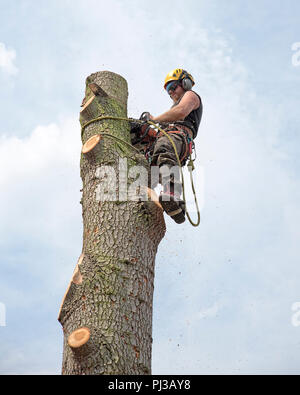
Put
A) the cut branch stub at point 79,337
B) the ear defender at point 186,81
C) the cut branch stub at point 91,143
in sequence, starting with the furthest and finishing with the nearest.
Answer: the ear defender at point 186,81
the cut branch stub at point 91,143
the cut branch stub at point 79,337

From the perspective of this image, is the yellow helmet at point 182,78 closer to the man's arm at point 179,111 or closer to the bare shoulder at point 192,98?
the bare shoulder at point 192,98

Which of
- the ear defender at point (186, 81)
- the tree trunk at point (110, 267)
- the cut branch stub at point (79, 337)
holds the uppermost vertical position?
the ear defender at point (186, 81)

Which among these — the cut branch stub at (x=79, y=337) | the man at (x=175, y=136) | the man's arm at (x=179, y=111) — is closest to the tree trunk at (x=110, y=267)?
the cut branch stub at (x=79, y=337)

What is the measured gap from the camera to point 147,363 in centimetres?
316

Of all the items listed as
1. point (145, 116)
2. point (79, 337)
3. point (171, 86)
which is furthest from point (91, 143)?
point (79, 337)

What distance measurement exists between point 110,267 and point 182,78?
8.42ft

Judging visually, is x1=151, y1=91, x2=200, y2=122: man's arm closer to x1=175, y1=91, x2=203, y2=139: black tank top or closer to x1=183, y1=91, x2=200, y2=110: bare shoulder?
x1=183, y1=91, x2=200, y2=110: bare shoulder

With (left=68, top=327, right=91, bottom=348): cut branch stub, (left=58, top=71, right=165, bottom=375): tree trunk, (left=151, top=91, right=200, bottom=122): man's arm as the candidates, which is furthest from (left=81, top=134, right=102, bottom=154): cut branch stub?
(left=68, top=327, right=91, bottom=348): cut branch stub

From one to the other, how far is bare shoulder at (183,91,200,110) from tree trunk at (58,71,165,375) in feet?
2.82

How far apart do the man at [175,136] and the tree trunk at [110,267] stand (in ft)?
0.74

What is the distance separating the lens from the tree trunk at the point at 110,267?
2994 mm
